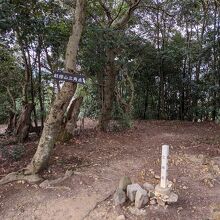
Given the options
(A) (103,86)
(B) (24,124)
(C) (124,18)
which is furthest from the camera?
(A) (103,86)

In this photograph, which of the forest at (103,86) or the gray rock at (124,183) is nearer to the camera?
the gray rock at (124,183)

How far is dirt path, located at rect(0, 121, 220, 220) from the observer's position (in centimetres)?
366

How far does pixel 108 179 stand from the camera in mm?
4559

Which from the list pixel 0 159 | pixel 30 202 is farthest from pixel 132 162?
pixel 0 159

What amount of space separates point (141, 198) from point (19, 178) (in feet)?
6.43

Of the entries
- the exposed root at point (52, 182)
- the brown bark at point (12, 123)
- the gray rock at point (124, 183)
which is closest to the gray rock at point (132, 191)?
the gray rock at point (124, 183)

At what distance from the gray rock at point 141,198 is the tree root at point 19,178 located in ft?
5.20

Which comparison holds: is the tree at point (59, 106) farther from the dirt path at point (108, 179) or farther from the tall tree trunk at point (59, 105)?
the dirt path at point (108, 179)

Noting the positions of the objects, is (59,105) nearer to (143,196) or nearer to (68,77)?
(68,77)

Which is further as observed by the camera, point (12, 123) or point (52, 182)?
point (12, 123)

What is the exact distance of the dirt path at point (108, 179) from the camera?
3.66m

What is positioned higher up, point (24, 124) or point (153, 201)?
point (24, 124)

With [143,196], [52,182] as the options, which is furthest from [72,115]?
[143,196]

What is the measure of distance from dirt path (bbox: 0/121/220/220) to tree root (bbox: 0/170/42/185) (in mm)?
110
